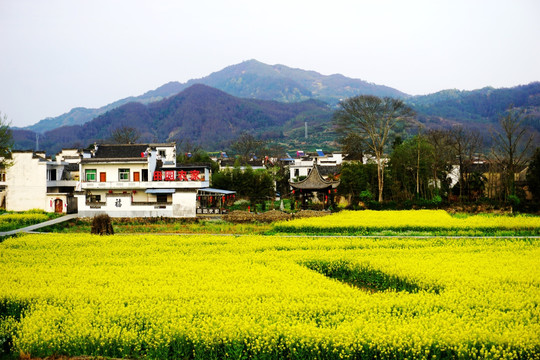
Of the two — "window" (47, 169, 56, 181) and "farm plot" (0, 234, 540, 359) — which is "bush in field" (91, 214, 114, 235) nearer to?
"farm plot" (0, 234, 540, 359)

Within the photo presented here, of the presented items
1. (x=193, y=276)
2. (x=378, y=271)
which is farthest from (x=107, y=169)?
(x=378, y=271)

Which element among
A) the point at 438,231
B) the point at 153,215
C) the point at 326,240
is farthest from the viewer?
the point at 153,215

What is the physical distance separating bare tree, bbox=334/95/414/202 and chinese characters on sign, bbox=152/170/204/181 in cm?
1733

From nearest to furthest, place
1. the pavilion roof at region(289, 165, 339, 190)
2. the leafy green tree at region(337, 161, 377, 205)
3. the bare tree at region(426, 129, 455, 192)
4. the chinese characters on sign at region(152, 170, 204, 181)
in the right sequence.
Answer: the chinese characters on sign at region(152, 170, 204, 181) → the pavilion roof at region(289, 165, 339, 190) → the leafy green tree at region(337, 161, 377, 205) → the bare tree at region(426, 129, 455, 192)


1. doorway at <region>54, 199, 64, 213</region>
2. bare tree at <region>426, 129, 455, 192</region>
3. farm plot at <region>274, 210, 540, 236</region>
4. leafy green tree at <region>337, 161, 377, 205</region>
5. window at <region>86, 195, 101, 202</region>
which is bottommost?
farm plot at <region>274, 210, 540, 236</region>

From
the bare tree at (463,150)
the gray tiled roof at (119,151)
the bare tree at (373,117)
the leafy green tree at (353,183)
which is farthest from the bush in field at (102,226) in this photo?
the bare tree at (463,150)

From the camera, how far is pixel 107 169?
136 ft

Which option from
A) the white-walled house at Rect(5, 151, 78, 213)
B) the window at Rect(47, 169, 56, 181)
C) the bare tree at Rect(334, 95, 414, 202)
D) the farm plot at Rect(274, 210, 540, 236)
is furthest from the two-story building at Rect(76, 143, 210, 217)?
the bare tree at Rect(334, 95, 414, 202)

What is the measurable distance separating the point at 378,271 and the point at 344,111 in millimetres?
34767

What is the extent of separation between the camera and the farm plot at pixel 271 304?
33.7ft

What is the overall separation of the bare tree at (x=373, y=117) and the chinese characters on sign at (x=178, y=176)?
17327 millimetres

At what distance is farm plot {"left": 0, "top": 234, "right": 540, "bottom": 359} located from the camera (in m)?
10.3

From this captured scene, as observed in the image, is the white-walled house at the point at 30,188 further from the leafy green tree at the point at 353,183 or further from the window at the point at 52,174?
the leafy green tree at the point at 353,183

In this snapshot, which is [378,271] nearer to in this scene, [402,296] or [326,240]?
[402,296]
